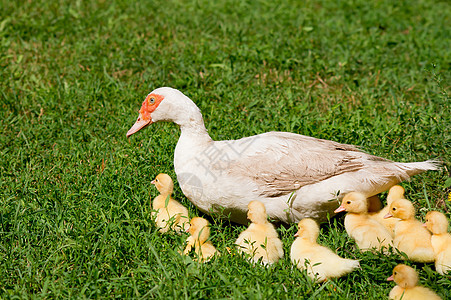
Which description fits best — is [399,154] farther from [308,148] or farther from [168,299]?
[168,299]

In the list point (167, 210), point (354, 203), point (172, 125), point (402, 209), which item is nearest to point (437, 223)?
point (402, 209)

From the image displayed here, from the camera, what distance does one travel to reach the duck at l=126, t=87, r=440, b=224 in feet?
14.4

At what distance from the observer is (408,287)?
346 centimetres

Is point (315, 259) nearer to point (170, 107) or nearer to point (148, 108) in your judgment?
point (170, 107)

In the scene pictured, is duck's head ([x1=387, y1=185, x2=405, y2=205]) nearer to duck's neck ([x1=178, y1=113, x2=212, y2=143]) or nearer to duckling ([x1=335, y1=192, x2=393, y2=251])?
duckling ([x1=335, y1=192, x2=393, y2=251])

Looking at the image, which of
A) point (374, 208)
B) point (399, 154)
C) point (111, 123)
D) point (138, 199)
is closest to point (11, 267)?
point (138, 199)

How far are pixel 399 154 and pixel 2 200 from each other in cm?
377

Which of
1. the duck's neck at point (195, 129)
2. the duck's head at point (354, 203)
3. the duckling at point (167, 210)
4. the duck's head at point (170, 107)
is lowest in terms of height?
the duckling at point (167, 210)

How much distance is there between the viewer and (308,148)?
4.57 meters

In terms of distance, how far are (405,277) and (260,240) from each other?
3.48ft

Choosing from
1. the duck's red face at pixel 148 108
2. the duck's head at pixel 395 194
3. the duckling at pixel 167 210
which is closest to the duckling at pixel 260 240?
the duckling at pixel 167 210

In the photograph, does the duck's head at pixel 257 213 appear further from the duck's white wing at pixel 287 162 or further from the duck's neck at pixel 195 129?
the duck's neck at pixel 195 129

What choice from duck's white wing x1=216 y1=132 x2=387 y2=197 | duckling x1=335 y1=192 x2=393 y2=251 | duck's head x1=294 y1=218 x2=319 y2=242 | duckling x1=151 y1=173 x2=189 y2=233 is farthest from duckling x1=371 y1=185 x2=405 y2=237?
duckling x1=151 y1=173 x2=189 y2=233

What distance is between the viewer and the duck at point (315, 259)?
3.69 metres
